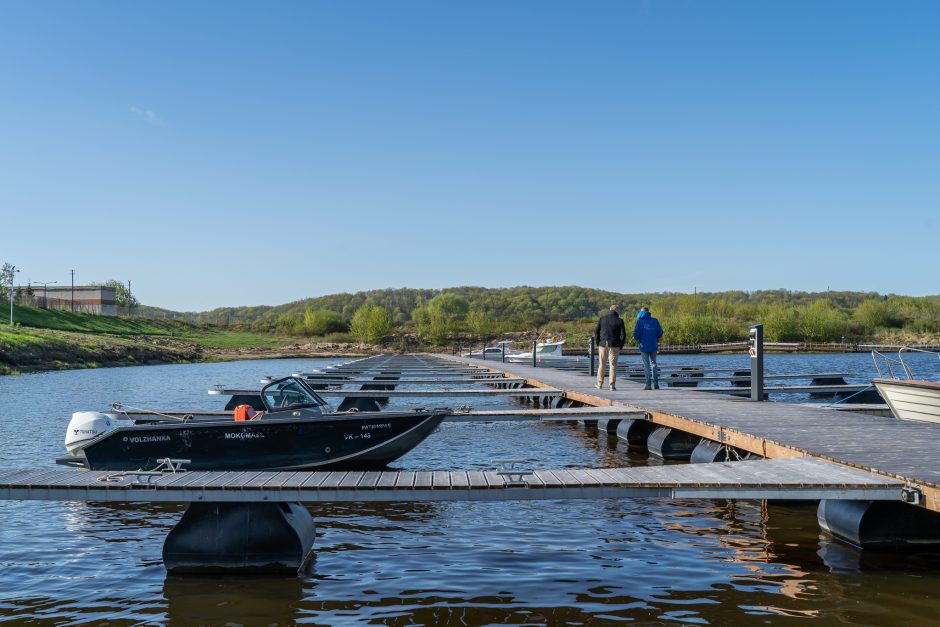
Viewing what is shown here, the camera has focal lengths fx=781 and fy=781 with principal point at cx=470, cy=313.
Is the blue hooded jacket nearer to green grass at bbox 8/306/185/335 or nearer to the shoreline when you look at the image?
the shoreline

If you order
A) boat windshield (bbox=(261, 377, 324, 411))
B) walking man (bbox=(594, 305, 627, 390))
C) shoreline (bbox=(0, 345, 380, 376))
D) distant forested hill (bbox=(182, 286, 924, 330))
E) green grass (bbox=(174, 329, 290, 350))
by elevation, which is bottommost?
shoreline (bbox=(0, 345, 380, 376))

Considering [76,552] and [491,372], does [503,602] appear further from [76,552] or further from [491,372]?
[491,372]

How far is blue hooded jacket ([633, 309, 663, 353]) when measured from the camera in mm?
16984

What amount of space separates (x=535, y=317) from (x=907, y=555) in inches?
5224

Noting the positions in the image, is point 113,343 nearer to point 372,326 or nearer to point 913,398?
point 372,326

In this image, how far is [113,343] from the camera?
64.9 metres

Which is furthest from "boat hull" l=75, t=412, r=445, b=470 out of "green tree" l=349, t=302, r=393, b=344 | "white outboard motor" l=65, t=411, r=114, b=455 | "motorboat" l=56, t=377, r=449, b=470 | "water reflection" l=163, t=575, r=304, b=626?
"green tree" l=349, t=302, r=393, b=344

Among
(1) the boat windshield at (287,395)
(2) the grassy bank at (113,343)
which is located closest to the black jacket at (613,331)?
(1) the boat windshield at (287,395)

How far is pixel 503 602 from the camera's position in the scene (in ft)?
21.2

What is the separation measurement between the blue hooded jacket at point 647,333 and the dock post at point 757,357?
2511 mm

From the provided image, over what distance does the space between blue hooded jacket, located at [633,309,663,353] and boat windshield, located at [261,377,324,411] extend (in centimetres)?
812

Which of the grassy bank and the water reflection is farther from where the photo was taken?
the grassy bank

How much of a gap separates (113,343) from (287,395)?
60194mm

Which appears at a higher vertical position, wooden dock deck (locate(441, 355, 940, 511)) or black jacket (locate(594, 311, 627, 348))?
black jacket (locate(594, 311, 627, 348))
